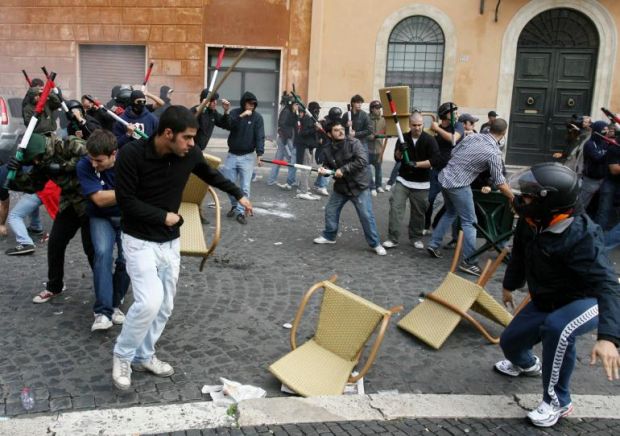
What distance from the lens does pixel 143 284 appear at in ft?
12.4

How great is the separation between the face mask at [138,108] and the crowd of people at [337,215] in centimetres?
1

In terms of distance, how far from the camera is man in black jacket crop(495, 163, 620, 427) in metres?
3.39

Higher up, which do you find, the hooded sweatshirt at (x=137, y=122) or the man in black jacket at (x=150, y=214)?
the hooded sweatshirt at (x=137, y=122)

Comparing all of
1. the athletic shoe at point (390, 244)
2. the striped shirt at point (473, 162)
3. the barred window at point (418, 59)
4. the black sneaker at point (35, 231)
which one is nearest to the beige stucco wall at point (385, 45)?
the barred window at point (418, 59)

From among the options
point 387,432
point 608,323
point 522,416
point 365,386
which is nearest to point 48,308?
point 365,386

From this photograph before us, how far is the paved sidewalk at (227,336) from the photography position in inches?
157

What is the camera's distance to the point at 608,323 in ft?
10.9

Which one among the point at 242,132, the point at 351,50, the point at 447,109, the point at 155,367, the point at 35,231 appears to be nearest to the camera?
the point at 155,367

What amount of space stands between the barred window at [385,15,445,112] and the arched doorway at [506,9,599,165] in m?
2.00

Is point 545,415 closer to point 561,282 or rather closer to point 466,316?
point 561,282

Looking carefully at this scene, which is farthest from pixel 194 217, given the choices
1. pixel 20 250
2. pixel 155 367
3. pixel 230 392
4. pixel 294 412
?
pixel 294 412

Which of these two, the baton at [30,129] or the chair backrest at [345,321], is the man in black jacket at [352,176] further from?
the baton at [30,129]

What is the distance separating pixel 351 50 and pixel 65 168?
12380mm

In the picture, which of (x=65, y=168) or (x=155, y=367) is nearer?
(x=155, y=367)
